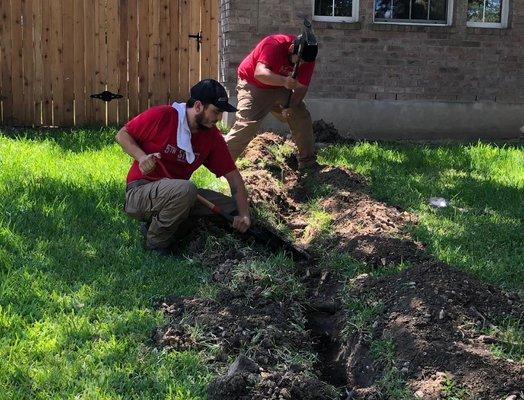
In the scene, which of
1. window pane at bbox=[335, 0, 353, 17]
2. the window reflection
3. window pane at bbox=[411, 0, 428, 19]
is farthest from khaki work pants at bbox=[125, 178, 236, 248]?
window pane at bbox=[411, 0, 428, 19]

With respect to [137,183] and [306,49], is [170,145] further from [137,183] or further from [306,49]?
[306,49]

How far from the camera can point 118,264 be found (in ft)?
15.5

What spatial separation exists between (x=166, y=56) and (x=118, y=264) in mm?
6186

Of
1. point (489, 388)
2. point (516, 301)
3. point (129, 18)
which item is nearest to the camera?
point (489, 388)

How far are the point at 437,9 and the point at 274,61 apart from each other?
16.4ft

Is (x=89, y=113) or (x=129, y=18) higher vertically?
(x=129, y=18)

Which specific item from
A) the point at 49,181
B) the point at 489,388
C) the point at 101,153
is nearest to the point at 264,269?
the point at 489,388

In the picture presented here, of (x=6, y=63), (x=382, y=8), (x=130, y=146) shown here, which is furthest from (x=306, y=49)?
(x=6, y=63)

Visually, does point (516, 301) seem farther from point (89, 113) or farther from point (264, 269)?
point (89, 113)

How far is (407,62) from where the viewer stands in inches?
414

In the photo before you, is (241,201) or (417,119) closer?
(241,201)

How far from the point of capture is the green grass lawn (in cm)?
330

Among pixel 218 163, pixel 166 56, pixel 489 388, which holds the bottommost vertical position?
pixel 489 388

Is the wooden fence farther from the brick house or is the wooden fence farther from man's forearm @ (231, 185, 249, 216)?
man's forearm @ (231, 185, 249, 216)
